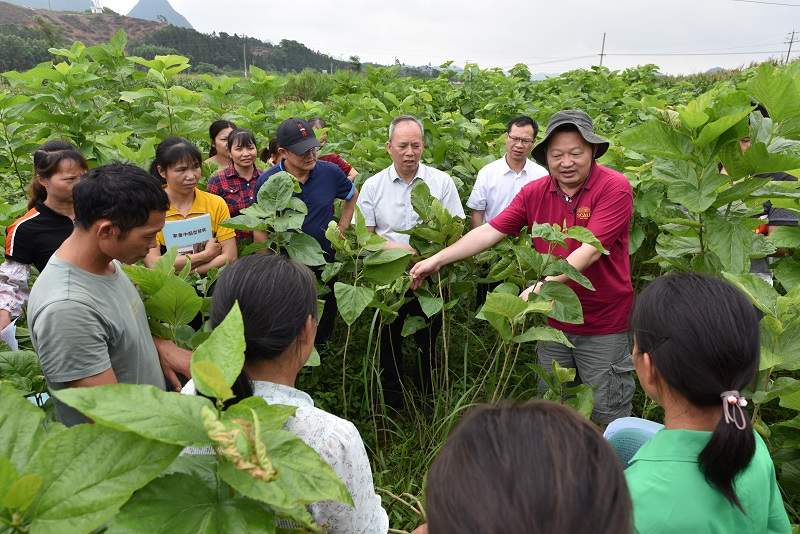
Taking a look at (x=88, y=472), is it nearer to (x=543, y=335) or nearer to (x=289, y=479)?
(x=289, y=479)

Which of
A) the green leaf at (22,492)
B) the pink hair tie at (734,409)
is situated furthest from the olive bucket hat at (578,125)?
the green leaf at (22,492)

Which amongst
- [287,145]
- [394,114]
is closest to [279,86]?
[394,114]

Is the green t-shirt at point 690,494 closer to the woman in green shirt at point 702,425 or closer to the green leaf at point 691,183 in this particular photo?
the woman in green shirt at point 702,425

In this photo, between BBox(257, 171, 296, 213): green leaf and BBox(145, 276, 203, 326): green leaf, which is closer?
BBox(145, 276, 203, 326): green leaf

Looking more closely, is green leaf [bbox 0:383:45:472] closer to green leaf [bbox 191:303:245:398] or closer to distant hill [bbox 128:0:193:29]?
green leaf [bbox 191:303:245:398]

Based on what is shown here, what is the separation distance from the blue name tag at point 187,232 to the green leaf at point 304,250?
663 millimetres

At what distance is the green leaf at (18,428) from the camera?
76cm

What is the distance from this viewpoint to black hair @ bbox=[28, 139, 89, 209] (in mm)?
2432

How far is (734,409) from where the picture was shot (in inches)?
43.3

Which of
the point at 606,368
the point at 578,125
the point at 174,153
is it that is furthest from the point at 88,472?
the point at 174,153

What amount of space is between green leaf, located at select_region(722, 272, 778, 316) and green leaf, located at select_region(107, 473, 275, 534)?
60.6 inches

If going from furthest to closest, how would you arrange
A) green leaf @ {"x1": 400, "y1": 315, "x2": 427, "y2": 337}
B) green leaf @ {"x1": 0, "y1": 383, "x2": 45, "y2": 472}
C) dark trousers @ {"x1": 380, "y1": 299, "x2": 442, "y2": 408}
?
dark trousers @ {"x1": 380, "y1": 299, "x2": 442, "y2": 408} < green leaf @ {"x1": 400, "y1": 315, "x2": 427, "y2": 337} < green leaf @ {"x1": 0, "y1": 383, "x2": 45, "y2": 472}

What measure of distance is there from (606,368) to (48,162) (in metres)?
2.56

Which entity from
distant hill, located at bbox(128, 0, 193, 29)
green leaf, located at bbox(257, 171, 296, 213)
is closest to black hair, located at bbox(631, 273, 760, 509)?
green leaf, located at bbox(257, 171, 296, 213)
